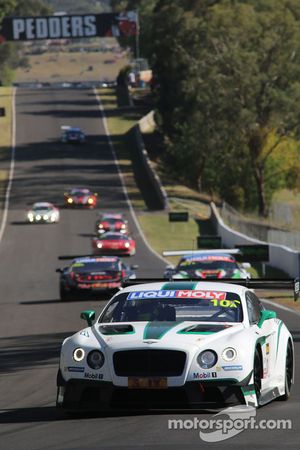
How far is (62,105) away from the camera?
136 metres

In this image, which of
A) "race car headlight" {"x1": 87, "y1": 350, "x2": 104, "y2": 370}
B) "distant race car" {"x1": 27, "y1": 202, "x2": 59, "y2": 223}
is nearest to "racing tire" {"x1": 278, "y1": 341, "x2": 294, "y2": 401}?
"race car headlight" {"x1": 87, "y1": 350, "x2": 104, "y2": 370}

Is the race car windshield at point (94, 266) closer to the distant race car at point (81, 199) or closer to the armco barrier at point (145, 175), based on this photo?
the armco barrier at point (145, 175)

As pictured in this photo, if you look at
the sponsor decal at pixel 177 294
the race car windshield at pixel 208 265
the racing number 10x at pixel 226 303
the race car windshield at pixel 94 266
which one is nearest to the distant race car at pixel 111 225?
the race car windshield at pixel 94 266

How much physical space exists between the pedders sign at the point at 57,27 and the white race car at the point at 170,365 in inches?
3734

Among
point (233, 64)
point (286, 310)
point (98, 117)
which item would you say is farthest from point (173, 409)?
point (98, 117)

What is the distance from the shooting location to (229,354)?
11453mm

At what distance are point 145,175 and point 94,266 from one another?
60789 mm

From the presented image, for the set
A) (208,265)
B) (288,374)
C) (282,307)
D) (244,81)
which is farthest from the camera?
(244,81)

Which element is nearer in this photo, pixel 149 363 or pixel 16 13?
pixel 149 363

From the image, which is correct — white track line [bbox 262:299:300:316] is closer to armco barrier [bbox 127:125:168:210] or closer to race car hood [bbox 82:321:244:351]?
race car hood [bbox 82:321:244:351]

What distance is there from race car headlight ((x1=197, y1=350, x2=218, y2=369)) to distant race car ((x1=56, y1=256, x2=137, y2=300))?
793 inches

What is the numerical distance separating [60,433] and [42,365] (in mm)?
6619

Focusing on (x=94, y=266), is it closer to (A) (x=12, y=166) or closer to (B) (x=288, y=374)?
(B) (x=288, y=374)

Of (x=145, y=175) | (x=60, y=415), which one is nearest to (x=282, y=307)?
(x=60, y=415)
